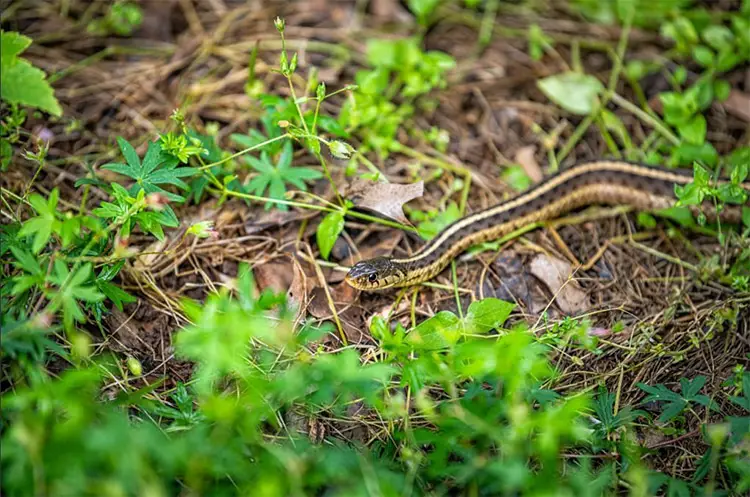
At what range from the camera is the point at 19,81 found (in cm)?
382

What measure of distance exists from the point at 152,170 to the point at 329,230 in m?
1.19

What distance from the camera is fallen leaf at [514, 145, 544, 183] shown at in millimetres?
5656

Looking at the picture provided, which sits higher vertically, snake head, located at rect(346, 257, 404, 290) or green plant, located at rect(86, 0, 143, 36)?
green plant, located at rect(86, 0, 143, 36)

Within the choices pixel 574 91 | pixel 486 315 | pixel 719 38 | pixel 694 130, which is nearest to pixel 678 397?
pixel 486 315

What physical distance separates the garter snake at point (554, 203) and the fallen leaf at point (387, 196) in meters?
0.33

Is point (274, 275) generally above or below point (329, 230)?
below

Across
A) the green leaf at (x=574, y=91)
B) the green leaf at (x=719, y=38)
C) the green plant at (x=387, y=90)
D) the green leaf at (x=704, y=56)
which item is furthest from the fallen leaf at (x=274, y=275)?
the green leaf at (x=719, y=38)

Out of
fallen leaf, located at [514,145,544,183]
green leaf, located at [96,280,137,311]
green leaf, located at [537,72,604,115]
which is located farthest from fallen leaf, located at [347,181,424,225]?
green leaf, located at [537,72,604,115]

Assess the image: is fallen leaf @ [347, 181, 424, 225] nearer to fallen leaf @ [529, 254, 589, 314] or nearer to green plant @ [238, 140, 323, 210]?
green plant @ [238, 140, 323, 210]

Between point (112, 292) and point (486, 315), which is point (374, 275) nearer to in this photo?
point (486, 315)

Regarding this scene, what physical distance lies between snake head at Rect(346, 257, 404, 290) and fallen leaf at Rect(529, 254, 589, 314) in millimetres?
1071

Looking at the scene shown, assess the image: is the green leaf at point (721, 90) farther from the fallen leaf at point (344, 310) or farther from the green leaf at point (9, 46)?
the green leaf at point (9, 46)

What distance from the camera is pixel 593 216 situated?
5.40m

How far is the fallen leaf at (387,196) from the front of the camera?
480 centimetres
